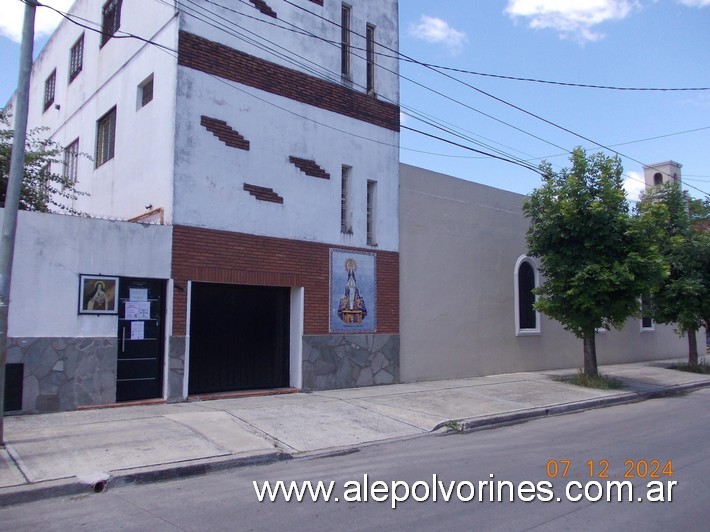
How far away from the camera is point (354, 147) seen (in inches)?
552

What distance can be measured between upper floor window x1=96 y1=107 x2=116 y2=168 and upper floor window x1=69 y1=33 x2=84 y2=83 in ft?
8.60

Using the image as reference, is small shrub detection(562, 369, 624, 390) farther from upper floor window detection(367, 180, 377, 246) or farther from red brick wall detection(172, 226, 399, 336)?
upper floor window detection(367, 180, 377, 246)

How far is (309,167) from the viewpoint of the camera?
13.0m

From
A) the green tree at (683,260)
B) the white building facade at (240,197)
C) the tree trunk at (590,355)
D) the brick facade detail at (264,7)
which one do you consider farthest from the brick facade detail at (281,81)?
the green tree at (683,260)

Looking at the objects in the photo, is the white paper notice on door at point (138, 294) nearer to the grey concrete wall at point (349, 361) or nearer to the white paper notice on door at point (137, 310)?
the white paper notice on door at point (137, 310)

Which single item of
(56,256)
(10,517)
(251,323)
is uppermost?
(56,256)

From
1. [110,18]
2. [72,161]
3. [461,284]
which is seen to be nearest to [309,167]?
[461,284]

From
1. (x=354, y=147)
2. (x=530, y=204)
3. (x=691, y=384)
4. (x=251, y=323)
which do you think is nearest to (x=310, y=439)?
(x=251, y=323)

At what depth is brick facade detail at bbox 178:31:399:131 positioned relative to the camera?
38.1ft

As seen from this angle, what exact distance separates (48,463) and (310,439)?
11.2ft

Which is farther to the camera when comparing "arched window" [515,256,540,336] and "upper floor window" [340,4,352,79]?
"arched window" [515,256,540,336]

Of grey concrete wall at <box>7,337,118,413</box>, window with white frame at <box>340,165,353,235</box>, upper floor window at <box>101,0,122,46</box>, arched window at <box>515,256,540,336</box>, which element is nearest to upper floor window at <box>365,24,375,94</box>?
window with white frame at <box>340,165,353,235</box>

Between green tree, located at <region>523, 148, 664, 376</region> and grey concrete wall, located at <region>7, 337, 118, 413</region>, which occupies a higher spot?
green tree, located at <region>523, 148, 664, 376</region>

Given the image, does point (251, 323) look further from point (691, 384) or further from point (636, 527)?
point (691, 384)
